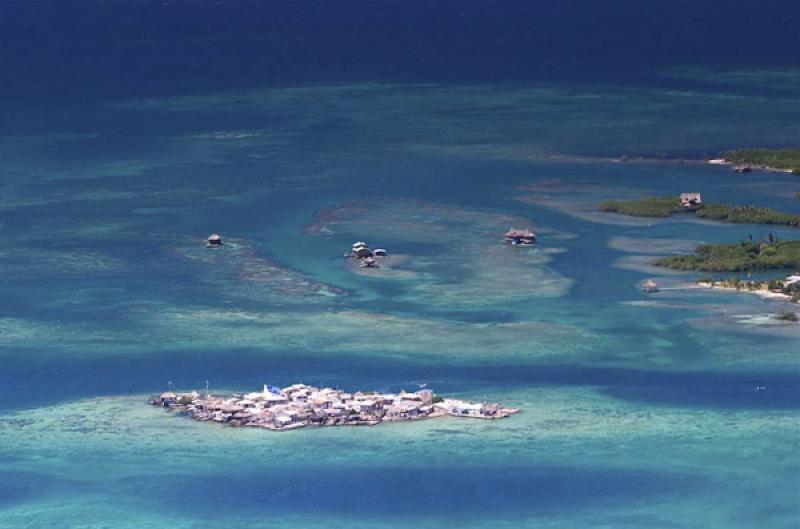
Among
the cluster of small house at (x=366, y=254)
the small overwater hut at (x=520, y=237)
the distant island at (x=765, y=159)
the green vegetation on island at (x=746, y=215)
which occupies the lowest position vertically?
the cluster of small house at (x=366, y=254)

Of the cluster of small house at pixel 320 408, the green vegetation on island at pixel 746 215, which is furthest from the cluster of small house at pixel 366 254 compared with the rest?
the cluster of small house at pixel 320 408

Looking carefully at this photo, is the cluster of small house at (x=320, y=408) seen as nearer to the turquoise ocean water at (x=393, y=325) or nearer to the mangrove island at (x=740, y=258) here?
the turquoise ocean water at (x=393, y=325)

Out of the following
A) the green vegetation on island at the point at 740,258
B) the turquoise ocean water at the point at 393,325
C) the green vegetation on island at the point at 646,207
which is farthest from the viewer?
the green vegetation on island at the point at 646,207

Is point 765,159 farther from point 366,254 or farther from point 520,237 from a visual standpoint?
point 366,254

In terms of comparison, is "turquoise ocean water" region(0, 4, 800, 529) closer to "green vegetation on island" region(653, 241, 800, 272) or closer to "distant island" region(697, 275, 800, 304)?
"distant island" region(697, 275, 800, 304)

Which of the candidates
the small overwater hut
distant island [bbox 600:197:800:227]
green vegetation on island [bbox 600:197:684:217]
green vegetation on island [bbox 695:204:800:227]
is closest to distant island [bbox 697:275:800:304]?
the small overwater hut

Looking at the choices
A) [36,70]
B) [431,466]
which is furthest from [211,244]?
[36,70]

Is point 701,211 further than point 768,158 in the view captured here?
No

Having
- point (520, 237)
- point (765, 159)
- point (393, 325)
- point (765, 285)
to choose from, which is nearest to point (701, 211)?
point (520, 237)

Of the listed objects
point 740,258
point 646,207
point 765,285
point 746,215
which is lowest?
point 765,285
